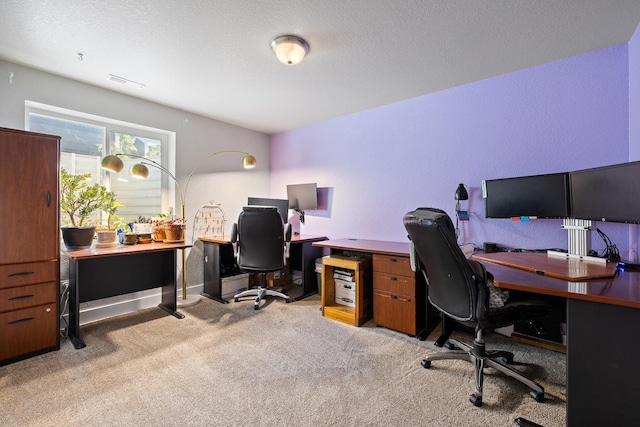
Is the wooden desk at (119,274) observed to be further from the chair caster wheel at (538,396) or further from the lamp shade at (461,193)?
the chair caster wheel at (538,396)

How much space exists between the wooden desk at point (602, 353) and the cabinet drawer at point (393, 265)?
1.20 metres

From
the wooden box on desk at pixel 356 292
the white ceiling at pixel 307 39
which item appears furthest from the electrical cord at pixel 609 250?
the wooden box on desk at pixel 356 292

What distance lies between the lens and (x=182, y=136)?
3729 mm

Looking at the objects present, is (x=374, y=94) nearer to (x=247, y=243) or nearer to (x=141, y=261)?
(x=247, y=243)

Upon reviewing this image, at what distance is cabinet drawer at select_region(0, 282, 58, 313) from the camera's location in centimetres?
208

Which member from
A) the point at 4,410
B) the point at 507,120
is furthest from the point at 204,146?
the point at 507,120

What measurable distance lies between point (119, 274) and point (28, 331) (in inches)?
33.9

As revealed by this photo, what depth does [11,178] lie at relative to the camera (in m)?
2.11

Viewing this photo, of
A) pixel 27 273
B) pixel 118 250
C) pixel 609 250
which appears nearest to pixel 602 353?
pixel 609 250

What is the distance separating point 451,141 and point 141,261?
12.1ft

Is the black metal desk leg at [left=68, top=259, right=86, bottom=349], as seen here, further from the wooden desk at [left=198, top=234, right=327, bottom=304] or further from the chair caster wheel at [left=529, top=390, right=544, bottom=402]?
the chair caster wheel at [left=529, top=390, right=544, bottom=402]

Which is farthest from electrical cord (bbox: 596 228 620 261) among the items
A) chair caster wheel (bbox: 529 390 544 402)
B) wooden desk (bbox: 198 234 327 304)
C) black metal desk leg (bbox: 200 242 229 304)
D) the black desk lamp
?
black metal desk leg (bbox: 200 242 229 304)

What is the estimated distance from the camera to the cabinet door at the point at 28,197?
2.09m

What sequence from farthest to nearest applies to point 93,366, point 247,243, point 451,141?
point 247,243 → point 451,141 → point 93,366
